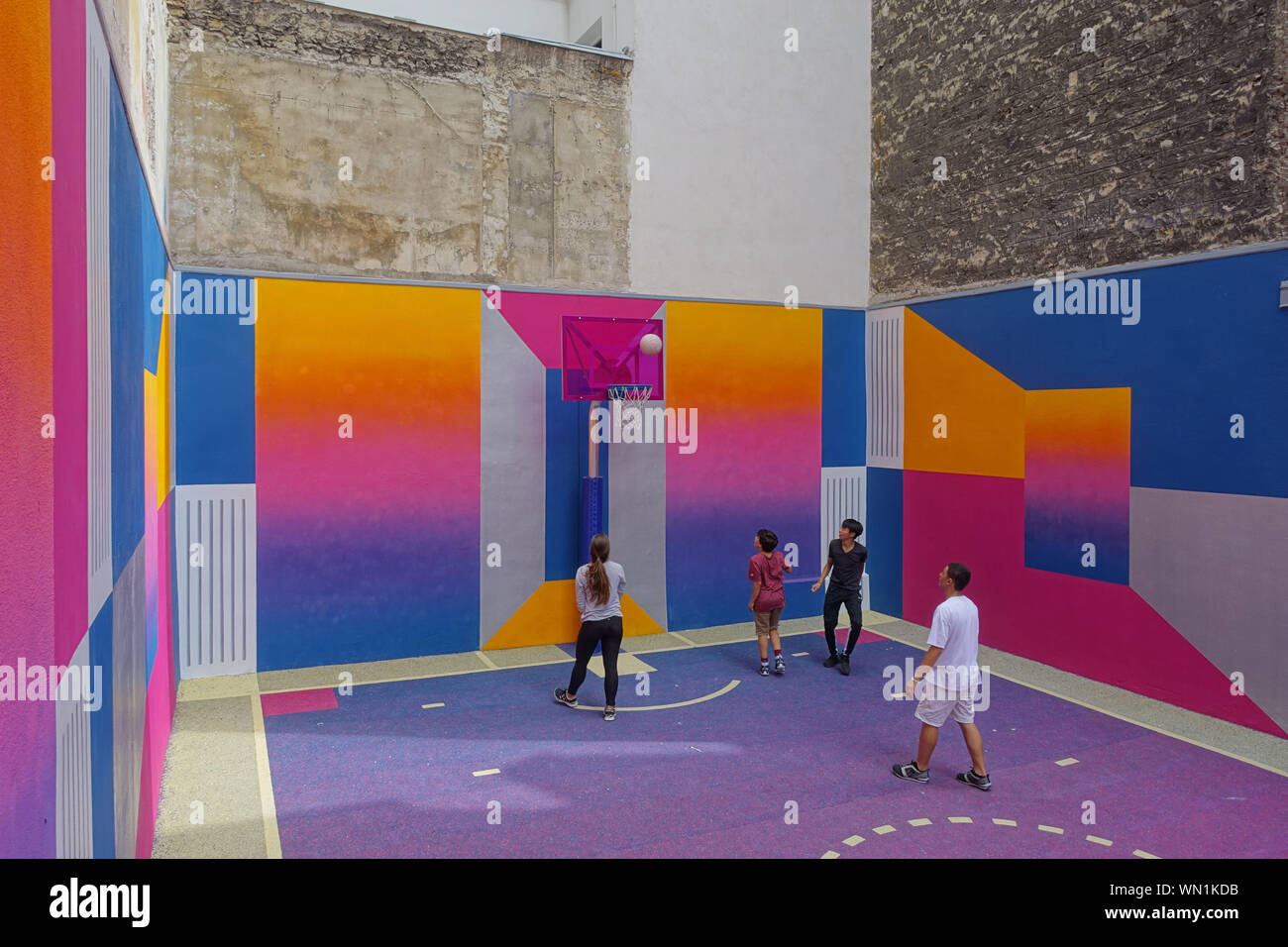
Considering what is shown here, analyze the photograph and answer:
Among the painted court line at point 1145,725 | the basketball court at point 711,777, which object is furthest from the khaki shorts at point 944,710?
the painted court line at point 1145,725

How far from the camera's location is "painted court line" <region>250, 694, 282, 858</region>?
18.0ft

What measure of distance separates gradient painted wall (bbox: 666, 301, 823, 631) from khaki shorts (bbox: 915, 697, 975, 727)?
186 inches

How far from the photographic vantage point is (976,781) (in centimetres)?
636

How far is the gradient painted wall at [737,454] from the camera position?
35.4ft

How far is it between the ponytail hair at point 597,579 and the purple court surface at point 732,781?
1066mm

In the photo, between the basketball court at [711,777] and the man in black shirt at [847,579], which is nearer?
the basketball court at [711,777]

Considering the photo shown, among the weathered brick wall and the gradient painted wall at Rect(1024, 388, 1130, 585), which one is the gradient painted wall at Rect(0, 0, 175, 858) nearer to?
the gradient painted wall at Rect(1024, 388, 1130, 585)

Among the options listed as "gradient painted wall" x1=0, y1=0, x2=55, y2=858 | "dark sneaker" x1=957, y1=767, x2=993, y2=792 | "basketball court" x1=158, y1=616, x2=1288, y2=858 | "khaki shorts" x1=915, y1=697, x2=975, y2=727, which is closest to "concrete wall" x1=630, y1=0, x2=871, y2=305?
"basketball court" x1=158, y1=616, x2=1288, y2=858

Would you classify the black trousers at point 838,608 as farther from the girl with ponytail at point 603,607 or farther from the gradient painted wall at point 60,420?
the gradient painted wall at point 60,420

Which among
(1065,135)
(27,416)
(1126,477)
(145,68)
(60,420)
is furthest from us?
(1065,135)

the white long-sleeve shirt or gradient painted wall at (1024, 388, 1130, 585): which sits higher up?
gradient painted wall at (1024, 388, 1130, 585)

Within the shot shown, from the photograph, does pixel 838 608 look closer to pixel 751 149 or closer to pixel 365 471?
pixel 365 471

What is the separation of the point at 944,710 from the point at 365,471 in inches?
234

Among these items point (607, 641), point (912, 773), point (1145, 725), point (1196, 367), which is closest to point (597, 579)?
point (607, 641)
